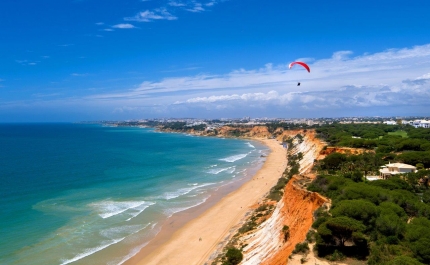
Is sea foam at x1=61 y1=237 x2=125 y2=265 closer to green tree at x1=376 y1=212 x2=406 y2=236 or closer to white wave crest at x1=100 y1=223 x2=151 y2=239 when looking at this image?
white wave crest at x1=100 y1=223 x2=151 y2=239

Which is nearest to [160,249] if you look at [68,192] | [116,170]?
[68,192]

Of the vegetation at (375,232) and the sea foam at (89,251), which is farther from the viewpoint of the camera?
the sea foam at (89,251)

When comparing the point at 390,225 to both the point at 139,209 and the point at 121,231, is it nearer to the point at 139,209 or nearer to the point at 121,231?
the point at 121,231

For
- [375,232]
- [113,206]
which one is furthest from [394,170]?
[113,206]

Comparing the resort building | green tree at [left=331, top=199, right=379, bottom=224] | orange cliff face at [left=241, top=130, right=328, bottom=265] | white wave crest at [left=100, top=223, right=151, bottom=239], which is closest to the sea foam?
white wave crest at [left=100, top=223, right=151, bottom=239]

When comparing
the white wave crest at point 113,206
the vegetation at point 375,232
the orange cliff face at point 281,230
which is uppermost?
the vegetation at point 375,232

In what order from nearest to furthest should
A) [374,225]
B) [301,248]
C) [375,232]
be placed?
[375,232], [301,248], [374,225]

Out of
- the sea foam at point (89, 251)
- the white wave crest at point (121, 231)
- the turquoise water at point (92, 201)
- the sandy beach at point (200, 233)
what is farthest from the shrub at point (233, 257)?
the white wave crest at point (121, 231)

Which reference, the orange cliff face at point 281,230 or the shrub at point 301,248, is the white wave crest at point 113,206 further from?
the shrub at point 301,248
